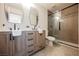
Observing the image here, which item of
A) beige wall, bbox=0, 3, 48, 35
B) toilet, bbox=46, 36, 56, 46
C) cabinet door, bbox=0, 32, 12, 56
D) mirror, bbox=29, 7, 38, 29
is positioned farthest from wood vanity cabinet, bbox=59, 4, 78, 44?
cabinet door, bbox=0, 32, 12, 56

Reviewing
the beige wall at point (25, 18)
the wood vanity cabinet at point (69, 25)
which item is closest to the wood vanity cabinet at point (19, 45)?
the beige wall at point (25, 18)

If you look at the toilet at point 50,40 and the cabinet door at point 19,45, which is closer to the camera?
the cabinet door at point 19,45

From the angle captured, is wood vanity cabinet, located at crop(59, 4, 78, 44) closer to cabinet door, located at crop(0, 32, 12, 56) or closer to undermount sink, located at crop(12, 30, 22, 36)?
undermount sink, located at crop(12, 30, 22, 36)

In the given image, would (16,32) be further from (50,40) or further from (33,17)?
(50,40)

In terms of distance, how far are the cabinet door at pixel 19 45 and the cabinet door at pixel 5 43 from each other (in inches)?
5.0

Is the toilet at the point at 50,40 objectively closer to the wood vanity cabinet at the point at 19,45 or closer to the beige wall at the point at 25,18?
the beige wall at the point at 25,18

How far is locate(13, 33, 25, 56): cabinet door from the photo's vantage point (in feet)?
6.17

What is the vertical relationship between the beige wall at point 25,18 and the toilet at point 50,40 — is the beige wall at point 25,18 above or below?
Answer: above

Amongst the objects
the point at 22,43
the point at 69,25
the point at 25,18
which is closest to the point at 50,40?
the point at 22,43

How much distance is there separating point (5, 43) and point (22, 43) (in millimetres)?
388

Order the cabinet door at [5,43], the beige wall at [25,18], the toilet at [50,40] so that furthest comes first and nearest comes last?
the toilet at [50,40], the beige wall at [25,18], the cabinet door at [5,43]

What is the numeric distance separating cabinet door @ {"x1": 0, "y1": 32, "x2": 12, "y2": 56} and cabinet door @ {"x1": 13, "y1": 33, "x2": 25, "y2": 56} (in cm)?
13

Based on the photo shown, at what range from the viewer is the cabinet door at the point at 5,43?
68.2 inches

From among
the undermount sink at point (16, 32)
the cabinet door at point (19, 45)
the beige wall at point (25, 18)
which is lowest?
the cabinet door at point (19, 45)
